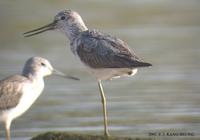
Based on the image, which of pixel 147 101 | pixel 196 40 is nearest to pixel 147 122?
pixel 147 101

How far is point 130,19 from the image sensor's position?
23.5 meters

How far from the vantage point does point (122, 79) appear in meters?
18.6

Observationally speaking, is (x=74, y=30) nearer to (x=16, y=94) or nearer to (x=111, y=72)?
(x=111, y=72)

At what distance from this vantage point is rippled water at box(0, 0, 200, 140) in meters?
15.6

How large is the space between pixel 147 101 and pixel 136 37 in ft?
16.2

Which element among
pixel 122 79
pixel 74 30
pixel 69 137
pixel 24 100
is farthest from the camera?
pixel 122 79

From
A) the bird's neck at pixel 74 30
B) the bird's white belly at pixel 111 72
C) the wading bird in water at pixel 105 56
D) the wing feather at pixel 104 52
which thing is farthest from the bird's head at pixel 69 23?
the bird's white belly at pixel 111 72

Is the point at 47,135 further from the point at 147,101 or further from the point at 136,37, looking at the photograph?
the point at 136,37

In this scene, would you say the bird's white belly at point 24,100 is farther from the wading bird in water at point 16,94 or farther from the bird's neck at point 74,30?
the bird's neck at point 74,30

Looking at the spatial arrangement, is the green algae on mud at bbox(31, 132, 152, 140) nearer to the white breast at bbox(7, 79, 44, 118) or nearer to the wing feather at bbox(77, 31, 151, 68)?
the white breast at bbox(7, 79, 44, 118)

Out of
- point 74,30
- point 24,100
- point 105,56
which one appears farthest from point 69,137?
point 74,30

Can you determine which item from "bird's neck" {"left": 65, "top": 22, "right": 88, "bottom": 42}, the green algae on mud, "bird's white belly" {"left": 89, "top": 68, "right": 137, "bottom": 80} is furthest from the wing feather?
the green algae on mud

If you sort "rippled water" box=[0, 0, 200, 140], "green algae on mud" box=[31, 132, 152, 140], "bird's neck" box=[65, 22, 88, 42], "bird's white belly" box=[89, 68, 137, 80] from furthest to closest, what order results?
"rippled water" box=[0, 0, 200, 140] → "bird's neck" box=[65, 22, 88, 42] → "bird's white belly" box=[89, 68, 137, 80] → "green algae on mud" box=[31, 132, 152, 140]

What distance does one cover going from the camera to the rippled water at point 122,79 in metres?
15.6
